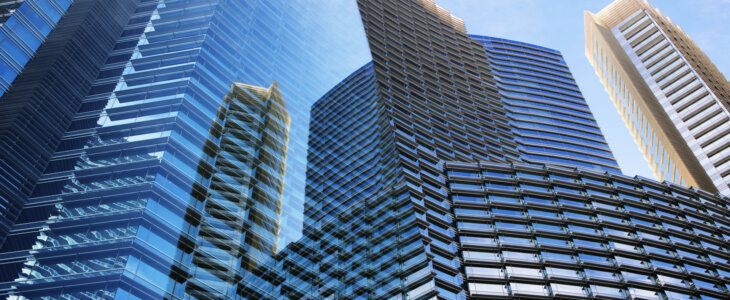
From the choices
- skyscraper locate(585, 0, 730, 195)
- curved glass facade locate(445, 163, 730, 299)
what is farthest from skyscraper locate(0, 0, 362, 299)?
skyscraper locate(585, 0, 730, 195)

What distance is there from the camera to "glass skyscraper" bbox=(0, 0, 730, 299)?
38.8 metres

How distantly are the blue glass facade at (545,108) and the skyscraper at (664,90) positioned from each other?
1487 centimetres

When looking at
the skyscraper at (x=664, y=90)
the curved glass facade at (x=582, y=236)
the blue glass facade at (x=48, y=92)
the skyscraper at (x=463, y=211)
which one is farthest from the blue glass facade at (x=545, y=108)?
the blue glass facade at (x=48, y=92)

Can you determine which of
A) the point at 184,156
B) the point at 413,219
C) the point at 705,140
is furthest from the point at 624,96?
the point at 184,156

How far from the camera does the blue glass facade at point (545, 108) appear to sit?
87188 mm

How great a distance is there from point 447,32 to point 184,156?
72.5m

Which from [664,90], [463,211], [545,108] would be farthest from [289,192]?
[664,90]

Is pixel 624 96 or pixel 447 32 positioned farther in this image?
pixel 624 96

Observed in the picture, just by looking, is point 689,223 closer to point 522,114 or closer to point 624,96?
point 522,114

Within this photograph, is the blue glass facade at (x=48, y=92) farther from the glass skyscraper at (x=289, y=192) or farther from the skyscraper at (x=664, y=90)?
the skyscraper at (x=664, y=90)

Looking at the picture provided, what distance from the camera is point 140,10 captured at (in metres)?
61.5

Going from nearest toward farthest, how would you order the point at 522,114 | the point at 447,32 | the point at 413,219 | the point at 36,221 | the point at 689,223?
1. the point at 36,221
2. the point at 413,219
3. the point at 689,223
4. the point at 522,114
5. the point at 447,32

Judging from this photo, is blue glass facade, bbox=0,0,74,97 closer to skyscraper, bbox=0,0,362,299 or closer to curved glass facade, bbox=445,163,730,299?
skyscraper, bbox=0,0,362,299

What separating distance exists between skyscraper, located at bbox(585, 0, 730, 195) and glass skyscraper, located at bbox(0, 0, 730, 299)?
27202 mm
